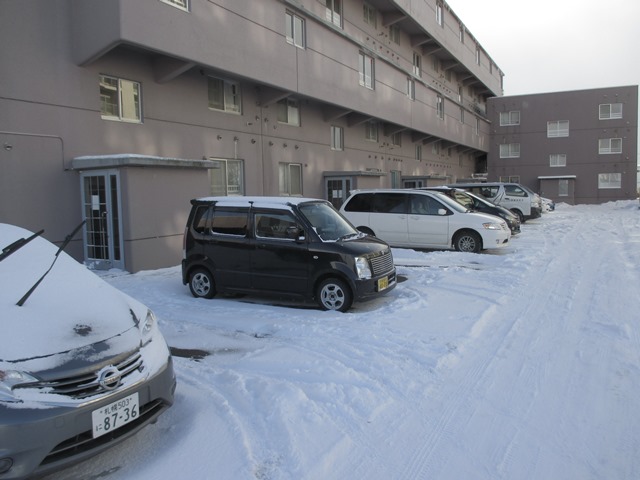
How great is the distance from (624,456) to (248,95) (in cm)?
1538

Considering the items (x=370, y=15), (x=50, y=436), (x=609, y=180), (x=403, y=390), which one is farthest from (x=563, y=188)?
(x=50, y=436)

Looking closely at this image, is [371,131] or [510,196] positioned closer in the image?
[510,196]

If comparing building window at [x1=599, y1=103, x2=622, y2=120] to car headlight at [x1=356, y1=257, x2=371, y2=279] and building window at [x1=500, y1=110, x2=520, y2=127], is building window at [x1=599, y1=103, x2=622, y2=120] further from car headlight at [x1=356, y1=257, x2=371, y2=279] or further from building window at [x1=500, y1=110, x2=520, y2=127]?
car headlight at [x1=356, y1=257, x2=371, y2=279]

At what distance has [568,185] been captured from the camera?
46.2 metres

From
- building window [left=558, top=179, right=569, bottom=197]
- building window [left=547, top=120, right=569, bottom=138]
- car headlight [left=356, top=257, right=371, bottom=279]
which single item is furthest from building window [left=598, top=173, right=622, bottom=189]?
car headlight [left=356, top=257, right=371, bottom=279]

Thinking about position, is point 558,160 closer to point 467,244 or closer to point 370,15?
point 370,15

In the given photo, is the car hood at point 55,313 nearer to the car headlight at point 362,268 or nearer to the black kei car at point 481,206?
the car headlight at point 362,268

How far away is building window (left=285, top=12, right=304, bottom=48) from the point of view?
683 inches

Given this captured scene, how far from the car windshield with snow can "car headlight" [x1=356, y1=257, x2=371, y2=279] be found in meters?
3.92

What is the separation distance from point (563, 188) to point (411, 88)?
2493 cm

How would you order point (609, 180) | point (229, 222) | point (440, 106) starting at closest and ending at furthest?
point (229, 222)
point (440, 106)
point (609, 180)

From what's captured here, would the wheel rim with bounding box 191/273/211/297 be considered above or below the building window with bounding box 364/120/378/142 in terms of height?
below

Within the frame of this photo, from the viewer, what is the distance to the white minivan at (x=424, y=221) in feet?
44.7

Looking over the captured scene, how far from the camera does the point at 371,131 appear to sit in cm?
2623
